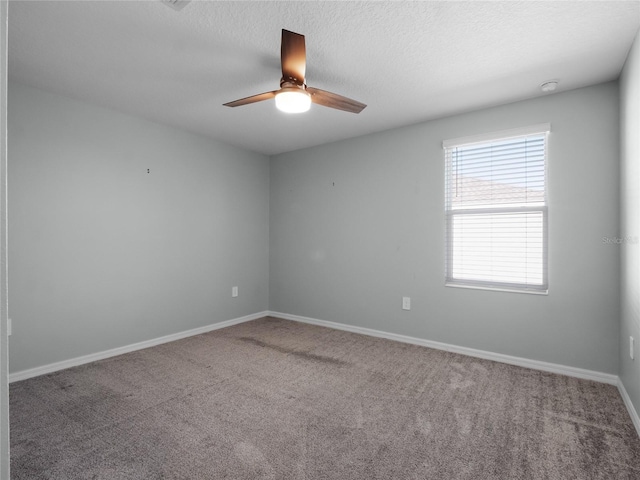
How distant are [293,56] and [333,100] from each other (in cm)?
49

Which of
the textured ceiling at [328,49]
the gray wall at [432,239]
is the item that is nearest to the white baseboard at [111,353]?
the gray wall at [432,239]

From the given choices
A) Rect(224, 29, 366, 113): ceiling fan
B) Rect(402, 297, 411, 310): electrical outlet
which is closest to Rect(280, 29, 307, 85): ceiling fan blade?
Rect(224, 29, 366, 113): ceiling fan

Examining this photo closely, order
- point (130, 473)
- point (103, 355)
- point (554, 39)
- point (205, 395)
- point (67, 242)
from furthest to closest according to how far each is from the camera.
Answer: point (103, 355)
point (67, 242)
point (205, 395)
point (554, 39)
point (130, 473)

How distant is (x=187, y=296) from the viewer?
4066mm

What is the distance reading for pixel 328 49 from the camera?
89.6 inches

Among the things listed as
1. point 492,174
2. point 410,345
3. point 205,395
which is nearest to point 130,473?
point 205,395

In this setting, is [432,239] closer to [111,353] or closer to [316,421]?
[316,421]

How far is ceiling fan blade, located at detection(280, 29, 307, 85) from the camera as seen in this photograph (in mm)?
1870

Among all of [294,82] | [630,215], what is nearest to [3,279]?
[294,82]

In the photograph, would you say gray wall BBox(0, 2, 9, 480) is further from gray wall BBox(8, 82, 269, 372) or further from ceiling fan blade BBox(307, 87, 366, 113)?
gray wall BBox(8, 82, 269, 372)

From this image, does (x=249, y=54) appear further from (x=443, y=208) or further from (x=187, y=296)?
(x=187, y=296)

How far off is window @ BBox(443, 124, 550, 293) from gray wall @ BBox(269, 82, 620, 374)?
0.09m

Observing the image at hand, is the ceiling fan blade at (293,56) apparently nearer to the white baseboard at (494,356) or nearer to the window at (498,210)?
the window at (498,210)

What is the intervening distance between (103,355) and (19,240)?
4.16ft
